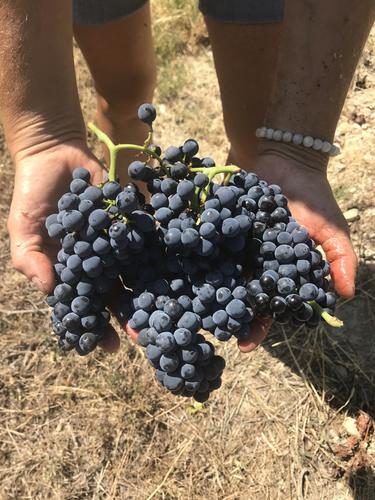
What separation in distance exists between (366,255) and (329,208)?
1043mm

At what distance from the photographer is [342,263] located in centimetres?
159

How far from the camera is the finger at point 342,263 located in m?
1.57

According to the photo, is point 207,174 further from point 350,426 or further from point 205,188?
point 350,426

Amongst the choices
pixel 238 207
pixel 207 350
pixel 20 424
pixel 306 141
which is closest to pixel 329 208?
pixel 306 141

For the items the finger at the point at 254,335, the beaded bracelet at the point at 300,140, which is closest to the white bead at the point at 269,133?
the beaded bracelet at the point at 300,140

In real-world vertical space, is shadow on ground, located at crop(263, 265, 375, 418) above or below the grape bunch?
below

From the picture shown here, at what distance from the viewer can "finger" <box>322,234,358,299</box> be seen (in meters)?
1.57

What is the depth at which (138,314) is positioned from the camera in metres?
1.39

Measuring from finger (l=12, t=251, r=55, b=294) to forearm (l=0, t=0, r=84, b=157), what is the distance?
346 mm

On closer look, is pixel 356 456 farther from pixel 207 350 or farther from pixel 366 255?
pixel 207 350

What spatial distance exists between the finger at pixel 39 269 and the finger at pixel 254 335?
1.77ft

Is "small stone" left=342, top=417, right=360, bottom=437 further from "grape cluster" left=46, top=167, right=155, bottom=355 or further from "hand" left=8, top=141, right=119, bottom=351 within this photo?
"grape cluster" left=46, top=167, right=155, bottom=355

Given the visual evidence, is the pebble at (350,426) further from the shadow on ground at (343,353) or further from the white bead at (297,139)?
the white bead at (297,139)

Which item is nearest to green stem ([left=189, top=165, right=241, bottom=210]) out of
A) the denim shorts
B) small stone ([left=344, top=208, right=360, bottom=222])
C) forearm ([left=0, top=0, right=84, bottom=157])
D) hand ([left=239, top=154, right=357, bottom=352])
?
hand ([left=239, top=154, right=357, bottom=352])
